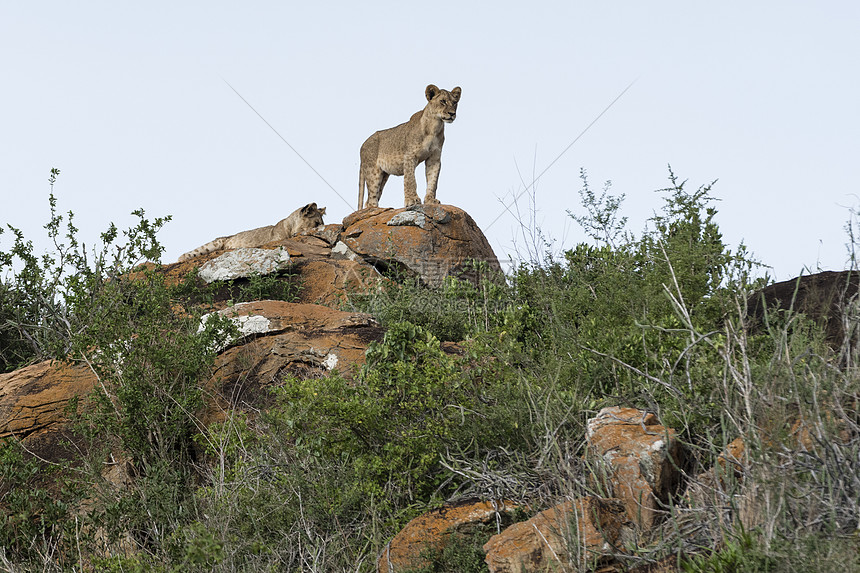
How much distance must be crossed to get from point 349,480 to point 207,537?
60.7 inches

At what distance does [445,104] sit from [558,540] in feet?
33.6

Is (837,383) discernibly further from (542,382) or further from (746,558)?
(542,382)

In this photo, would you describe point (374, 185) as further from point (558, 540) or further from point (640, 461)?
point (558, 540)

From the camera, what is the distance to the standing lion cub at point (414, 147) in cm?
1335

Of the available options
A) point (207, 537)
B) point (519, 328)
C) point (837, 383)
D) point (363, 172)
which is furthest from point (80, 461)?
point (363, 172)

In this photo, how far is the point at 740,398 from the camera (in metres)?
4.46

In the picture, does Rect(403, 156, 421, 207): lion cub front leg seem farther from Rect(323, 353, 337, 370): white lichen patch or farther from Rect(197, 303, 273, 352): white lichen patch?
Rect(323, 353, 337, 370): white lichen patch

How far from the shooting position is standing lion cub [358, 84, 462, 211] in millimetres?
13352

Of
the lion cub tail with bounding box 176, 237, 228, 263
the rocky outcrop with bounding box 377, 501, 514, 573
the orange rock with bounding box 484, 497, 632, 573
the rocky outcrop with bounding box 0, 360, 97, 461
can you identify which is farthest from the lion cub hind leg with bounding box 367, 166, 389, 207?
the orange rock with bounding box 484, 497, 632, 573

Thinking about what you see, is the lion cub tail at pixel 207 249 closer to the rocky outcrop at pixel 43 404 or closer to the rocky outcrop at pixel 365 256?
the rocky outcrop at pixel 365 256

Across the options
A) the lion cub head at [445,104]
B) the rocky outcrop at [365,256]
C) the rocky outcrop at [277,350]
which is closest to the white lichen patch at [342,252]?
the rocky outcrop at [365,256]

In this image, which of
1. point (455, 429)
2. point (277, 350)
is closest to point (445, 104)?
point (277, 350)

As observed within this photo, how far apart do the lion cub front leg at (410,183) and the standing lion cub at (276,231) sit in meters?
2.04

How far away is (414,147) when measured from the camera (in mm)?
13680
